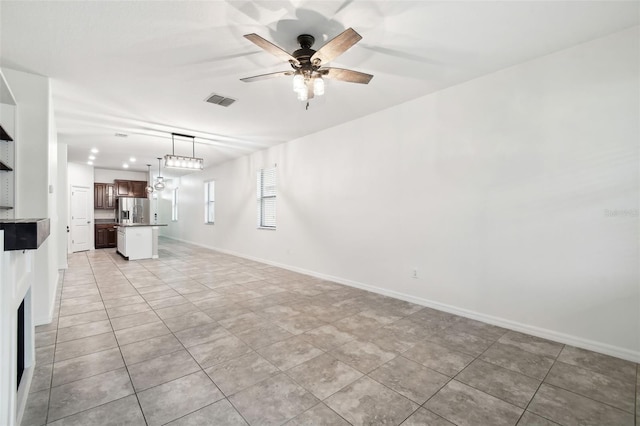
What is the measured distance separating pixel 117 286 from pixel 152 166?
5.77 meters

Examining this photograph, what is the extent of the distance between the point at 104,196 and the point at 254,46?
391 inches

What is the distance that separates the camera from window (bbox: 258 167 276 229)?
6.72 m

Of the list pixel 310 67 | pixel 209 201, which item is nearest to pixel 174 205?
pixel 209 201

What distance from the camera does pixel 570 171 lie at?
109 inches

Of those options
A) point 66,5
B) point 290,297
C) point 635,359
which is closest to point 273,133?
point 290,297

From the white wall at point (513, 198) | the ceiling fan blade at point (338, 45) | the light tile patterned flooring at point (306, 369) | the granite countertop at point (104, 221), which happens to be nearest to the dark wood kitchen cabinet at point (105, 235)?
the granite countertop at point (104, 221)

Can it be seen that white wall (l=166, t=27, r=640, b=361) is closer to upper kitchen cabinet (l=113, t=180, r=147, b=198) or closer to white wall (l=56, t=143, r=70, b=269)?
white wall (l=56, t=143, r=70, b=269)

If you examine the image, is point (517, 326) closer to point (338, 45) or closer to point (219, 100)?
A: point (338, 45)

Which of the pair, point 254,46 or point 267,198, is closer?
point 254,46

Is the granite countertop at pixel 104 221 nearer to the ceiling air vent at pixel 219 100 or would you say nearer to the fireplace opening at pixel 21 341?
the ceiling air vent at pixel 219 100

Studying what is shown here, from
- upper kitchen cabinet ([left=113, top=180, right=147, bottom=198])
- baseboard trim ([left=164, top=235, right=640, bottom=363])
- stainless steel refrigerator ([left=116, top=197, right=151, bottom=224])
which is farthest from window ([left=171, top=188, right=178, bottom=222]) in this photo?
baseboard trim ([left=164, top=235, right=640, bottom=363])

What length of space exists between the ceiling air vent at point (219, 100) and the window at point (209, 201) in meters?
5.75

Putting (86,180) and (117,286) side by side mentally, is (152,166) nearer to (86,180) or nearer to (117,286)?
(86,180)

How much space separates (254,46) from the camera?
2678 millimetres
